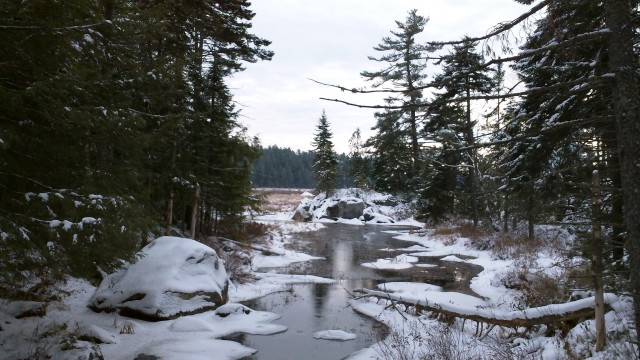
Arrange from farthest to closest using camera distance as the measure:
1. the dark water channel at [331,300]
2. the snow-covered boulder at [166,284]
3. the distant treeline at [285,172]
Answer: the distant treeline at [285,172], the snow-covered boulder at [166,284], the dark water channel at [331,300]

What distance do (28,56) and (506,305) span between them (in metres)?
11.0

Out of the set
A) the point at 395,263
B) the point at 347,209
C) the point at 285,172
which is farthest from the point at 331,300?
the point at 285,172

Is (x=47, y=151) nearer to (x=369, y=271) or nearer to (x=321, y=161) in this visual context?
(x=369, y=271)

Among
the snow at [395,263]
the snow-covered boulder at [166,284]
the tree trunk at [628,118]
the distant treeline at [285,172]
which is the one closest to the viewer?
the tree trunk at [628,118]

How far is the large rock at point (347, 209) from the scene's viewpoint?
45750 mm

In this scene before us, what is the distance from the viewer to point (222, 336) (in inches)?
345

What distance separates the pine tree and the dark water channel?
2925 centimetres

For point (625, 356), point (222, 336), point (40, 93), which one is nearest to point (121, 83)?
point (40, 93)

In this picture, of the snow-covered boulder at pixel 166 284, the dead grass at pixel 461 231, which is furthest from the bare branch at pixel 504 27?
the dead grass at pixel 461 231

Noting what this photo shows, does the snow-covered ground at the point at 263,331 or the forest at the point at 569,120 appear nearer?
the forest at the point at 569,120

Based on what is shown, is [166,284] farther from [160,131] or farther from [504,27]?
[504,27]

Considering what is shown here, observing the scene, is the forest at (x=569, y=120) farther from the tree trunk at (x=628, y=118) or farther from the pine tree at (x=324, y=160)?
the pine tree at (x=324, y=160)

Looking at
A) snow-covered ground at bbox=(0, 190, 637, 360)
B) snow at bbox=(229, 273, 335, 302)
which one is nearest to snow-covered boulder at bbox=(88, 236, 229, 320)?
snow-covered ground at bbox=(0, 190, 637, 360)

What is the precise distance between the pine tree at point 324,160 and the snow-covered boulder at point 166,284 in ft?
137
